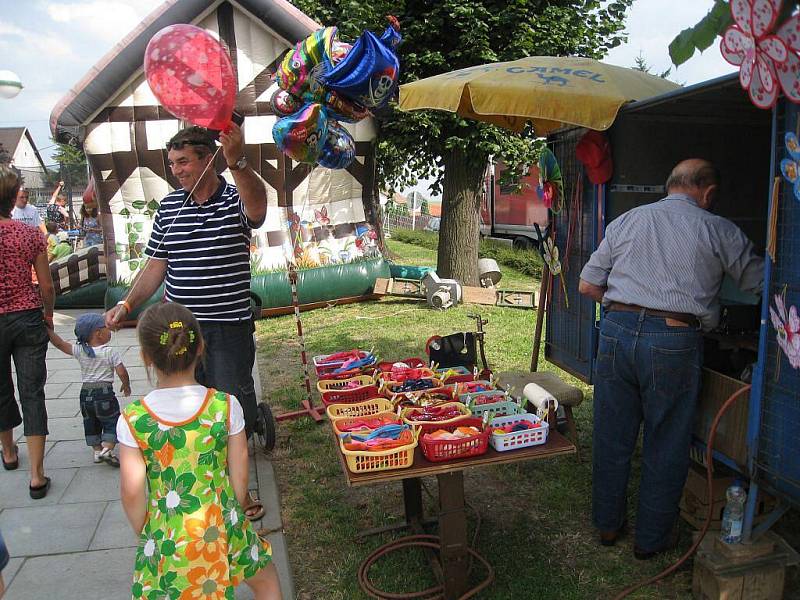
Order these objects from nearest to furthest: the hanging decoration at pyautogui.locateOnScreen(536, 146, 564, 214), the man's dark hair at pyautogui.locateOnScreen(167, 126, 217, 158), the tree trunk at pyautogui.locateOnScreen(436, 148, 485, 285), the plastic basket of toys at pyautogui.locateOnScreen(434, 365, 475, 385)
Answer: the man's dark hair at pyautogui.locateOnScreen(167, 126, 217, 158) → the plastic basket of toys at pyautogui.locateOnScreen(434, 365, 475, 385) → the hanging decoration at pyautogui.locateOnScreen(536, 146, 564, 214) → the tree trunk at pyautogui.locateOnScreen(436, 148, 485, 285)

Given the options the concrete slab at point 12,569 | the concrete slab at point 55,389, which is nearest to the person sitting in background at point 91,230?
the concrete slab at point 55,389

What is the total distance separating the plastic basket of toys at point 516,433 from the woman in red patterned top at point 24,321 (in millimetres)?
2896

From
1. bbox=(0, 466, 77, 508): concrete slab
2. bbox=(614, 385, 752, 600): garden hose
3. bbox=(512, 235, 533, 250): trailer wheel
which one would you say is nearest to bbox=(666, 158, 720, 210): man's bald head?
bbox=(614, 385, 752, 600): garden hose

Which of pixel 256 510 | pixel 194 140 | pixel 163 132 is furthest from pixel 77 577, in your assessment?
pixel 163 132

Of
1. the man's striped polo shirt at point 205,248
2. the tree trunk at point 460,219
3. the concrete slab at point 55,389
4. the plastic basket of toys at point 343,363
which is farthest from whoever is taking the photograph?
the tree trunk at point 460,219

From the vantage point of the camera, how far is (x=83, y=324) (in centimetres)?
425

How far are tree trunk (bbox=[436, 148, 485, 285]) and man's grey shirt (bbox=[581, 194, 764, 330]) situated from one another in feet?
24.0

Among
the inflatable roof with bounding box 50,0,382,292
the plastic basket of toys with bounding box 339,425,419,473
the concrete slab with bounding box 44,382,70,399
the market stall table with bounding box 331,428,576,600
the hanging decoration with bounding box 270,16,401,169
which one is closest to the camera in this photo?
the plastic basket of toys with bounding box 339,425,419,473

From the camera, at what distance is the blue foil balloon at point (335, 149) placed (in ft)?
17.1

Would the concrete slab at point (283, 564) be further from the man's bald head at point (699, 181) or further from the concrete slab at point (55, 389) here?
the concrete slab at point (55, 389)

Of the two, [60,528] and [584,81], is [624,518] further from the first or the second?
[60,528]

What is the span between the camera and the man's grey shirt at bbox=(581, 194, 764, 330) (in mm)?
2990

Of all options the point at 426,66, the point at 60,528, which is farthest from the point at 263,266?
the point at 60,528

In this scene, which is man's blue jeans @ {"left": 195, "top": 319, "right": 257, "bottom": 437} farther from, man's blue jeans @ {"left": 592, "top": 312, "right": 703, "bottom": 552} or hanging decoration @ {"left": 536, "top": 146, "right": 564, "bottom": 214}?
hanging decoration @ {"left": 536, "top": 146, "right": 564, "bottom": 214}
